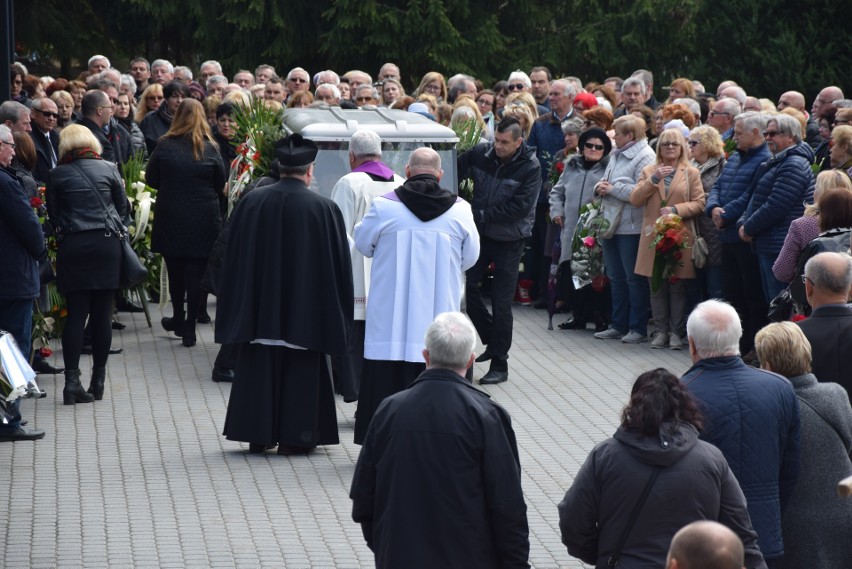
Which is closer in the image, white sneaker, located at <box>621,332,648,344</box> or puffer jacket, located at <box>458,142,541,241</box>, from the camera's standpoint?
puffer jacket, located at <box>458,142,541,241</box>

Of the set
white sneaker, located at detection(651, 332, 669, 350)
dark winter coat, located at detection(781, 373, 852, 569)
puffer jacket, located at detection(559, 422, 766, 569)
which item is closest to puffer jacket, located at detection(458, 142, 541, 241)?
white sneaker, located at detection(651, 332, 669, 350)

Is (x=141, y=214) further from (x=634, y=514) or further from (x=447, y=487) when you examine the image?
(x=634, y=514)

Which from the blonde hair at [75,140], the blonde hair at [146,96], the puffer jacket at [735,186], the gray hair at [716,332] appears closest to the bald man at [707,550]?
the gray hair at [716,332]

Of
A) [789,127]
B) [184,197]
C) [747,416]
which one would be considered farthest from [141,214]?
[747,416]

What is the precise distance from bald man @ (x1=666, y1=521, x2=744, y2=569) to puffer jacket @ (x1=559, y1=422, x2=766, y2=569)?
134 centimetres

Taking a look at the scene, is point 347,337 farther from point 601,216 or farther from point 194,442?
point 601,216

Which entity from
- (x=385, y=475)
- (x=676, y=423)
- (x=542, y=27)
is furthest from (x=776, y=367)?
(x=542, y=27)

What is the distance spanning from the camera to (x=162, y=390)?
11266 millimetres

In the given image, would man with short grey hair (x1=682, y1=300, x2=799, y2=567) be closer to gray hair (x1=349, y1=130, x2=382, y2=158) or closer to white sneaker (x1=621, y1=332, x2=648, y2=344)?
gray hair (x1=349, y1=130, x2=382, y2=158)

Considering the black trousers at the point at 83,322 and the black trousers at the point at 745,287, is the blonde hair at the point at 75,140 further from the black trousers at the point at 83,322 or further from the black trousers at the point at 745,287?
the black trousers at the point at 745,287

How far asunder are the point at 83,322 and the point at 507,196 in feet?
11.2

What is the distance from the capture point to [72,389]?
35.0ft

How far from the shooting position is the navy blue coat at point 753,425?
224 inches

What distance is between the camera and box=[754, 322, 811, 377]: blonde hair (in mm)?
6180
